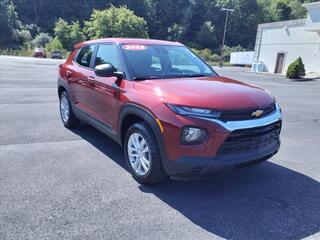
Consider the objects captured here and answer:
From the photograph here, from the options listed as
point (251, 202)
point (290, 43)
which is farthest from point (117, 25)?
point (251, 202)

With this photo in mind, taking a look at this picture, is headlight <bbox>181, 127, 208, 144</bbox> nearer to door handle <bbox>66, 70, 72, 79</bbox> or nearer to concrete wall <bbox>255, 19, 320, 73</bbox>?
door handle <bbox>66, 70, 72, 79</bbox>

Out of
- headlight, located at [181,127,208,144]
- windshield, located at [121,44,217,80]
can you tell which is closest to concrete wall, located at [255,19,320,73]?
windshield, located at [121,44,217,80]

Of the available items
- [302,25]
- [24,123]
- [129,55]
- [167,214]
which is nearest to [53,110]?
[24,123]

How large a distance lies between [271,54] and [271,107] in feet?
103

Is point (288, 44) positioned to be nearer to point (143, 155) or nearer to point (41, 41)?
point (143, 155)

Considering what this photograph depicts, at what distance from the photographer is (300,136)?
21.6 feet

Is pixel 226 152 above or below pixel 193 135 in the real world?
below

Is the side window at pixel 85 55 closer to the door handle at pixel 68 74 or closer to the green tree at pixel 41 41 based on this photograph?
the door handle at pixel 68 74

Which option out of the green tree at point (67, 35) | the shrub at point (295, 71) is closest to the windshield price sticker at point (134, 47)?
the shrub at point (295, 71)

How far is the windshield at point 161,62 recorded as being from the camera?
14.1ft

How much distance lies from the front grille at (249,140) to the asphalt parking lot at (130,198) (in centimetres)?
32

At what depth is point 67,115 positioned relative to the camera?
6.30 metres

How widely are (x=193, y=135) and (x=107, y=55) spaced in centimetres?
222

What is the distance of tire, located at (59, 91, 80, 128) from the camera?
6152mm
